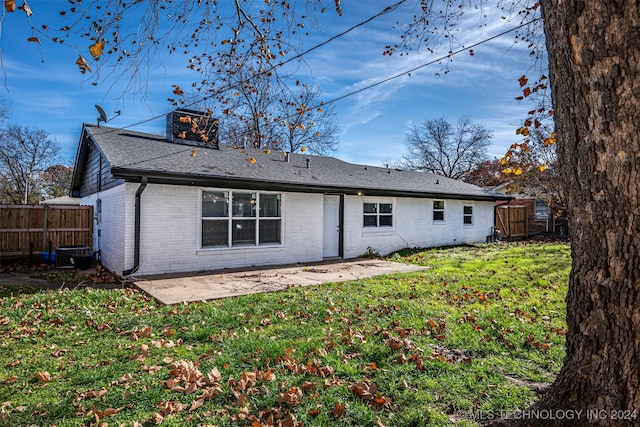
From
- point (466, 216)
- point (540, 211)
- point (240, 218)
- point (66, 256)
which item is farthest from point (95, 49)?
point (540, 211)

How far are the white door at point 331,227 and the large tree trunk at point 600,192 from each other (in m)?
10.2

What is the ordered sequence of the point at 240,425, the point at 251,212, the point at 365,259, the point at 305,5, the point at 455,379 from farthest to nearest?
the point at 365,259, the point at 251,212, the point at 305,5, the point at 455,379, the point at 240,425

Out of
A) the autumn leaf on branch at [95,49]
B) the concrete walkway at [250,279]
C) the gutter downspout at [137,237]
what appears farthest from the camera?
the gutter downspout at [137,237]

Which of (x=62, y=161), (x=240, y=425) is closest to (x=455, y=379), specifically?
(x=240, y=425)

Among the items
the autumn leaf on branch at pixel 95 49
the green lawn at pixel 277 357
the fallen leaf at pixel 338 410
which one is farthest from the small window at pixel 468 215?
the autumn leaf on branch at pixel 95 49

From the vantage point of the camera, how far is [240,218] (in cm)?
1010

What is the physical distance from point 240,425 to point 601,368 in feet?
7.96

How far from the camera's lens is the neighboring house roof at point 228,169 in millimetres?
8656

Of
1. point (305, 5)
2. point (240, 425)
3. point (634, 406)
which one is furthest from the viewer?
point (305, 5)

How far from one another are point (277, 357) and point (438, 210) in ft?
45.4

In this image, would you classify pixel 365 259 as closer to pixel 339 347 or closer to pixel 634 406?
pixel 339 347

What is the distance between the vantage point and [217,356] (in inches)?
151

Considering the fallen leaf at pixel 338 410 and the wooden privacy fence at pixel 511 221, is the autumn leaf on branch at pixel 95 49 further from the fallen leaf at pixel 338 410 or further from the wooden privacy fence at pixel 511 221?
the wooden privacy fence at pixel 511 221

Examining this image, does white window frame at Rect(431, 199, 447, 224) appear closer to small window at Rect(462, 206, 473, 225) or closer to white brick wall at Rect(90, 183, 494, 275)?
white brick wall at Rect(90, 183, 494, 275)
